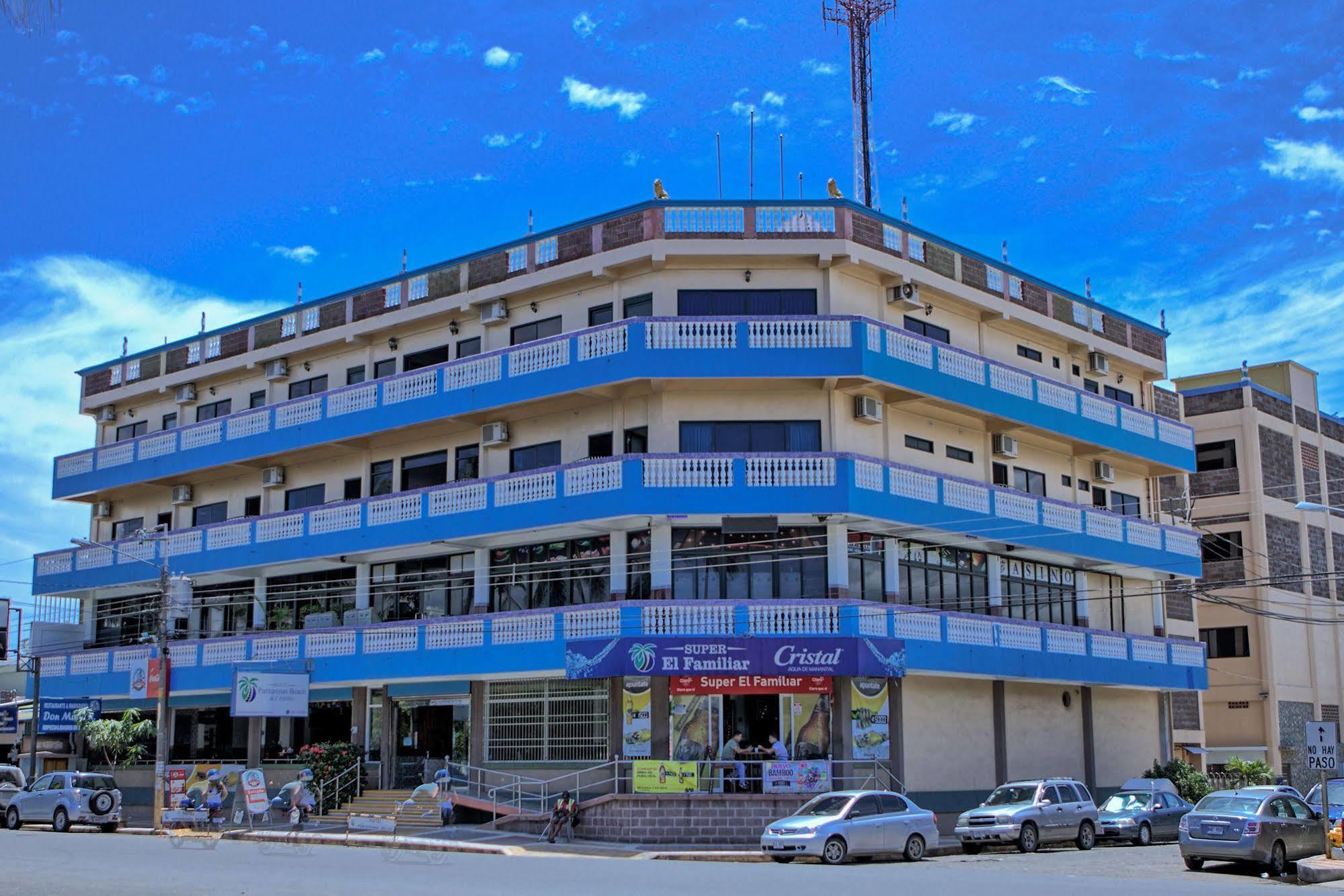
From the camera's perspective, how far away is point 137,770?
137 feet

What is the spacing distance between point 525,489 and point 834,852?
1256 cm

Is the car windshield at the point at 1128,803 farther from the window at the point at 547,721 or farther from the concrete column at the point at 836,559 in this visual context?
the window at the point at 547,721

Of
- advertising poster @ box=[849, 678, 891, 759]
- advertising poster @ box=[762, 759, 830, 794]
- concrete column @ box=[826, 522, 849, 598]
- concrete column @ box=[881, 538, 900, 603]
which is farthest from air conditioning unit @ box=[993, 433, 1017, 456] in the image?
advertising poster @ box=[762, 759, 830, 794]

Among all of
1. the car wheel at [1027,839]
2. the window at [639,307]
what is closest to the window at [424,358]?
the window at [639,307]

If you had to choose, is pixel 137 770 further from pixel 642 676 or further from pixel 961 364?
pixel 961 364

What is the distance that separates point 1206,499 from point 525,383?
2834cm

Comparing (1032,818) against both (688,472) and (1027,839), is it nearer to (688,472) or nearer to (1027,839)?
(1027,839)

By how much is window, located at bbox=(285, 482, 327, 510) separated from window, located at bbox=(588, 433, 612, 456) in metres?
10.1

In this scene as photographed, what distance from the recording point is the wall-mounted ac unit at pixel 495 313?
1503 inches

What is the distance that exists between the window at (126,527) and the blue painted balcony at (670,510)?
2040 mm

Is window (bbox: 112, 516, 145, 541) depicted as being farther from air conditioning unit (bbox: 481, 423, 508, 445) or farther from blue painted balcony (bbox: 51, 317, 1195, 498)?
air conditioning unit (bbox: 481, 423, 508, 445)

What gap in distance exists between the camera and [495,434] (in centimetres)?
3769

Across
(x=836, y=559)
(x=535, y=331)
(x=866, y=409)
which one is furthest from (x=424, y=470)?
(x=866, y=409)

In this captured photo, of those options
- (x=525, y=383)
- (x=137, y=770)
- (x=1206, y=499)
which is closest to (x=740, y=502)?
(x=525, y=383)
